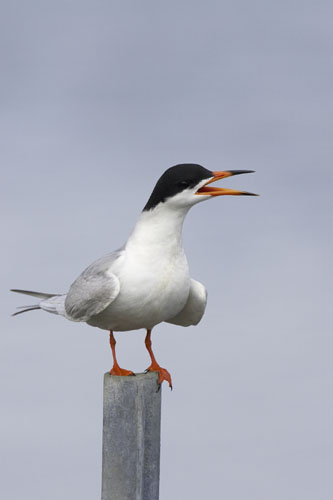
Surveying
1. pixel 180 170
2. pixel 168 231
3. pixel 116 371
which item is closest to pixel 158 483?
pixel 116 371

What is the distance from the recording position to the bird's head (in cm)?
820

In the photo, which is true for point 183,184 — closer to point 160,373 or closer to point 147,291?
point 147,291

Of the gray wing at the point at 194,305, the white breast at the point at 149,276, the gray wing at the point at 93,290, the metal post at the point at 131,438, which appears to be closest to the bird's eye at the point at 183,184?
the white breast at the point at 149,276

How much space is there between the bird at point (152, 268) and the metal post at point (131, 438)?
26cm

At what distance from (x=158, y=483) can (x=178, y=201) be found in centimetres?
266

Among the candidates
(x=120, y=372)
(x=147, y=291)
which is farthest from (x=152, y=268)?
(x=120, y=372)

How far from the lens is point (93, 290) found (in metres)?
8.32

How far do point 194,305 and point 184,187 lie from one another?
4.46ft

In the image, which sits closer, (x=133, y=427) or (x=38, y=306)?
(x=133, y=427)

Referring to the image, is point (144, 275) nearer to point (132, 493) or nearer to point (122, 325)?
point (122, 325)

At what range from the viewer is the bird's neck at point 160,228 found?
8.31 m

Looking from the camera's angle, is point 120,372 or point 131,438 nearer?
point 131,438

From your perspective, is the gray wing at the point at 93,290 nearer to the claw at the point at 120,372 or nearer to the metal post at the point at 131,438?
the claw at the point at 120,372

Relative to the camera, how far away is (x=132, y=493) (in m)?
8.36
